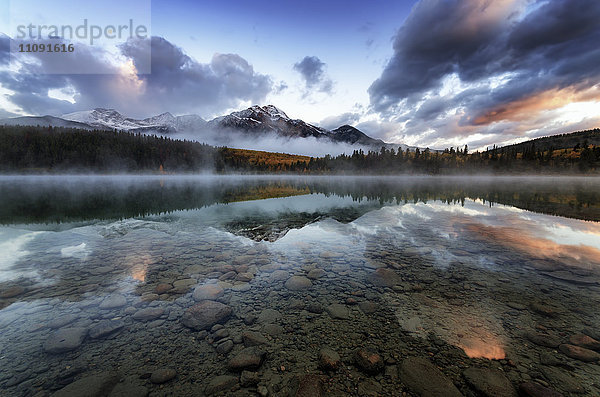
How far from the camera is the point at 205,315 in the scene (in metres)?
6.71

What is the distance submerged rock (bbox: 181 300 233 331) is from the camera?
6434mm

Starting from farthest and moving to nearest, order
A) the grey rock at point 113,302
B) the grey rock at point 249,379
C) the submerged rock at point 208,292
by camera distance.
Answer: the submerged rock at point 208,292 < the grey rock at point 113,302 < the grey rock at point 249,379

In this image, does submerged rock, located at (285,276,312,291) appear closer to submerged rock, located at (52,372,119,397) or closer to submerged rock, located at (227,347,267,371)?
submerged rock, located at (227,347,267,371)

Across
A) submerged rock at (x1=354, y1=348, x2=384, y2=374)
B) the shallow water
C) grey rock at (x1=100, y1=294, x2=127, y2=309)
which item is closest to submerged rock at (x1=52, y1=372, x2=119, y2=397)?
the shallow water

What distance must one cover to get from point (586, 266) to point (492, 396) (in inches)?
413

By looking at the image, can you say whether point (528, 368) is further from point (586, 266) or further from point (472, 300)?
point (586, 266)

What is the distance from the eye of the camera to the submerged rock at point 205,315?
643cm

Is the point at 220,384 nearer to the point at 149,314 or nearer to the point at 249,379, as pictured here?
the point at 249,379

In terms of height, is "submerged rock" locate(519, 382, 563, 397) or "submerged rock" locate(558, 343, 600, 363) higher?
"submerged rock" locate(558, 343, 600, 363)

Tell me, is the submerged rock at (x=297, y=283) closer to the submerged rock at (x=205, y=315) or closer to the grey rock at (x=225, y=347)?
the submerged rock at (x=205, y=315)

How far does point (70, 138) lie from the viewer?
7111 inches

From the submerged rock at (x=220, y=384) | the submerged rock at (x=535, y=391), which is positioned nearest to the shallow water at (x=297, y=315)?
the submerged rock at (x=220, y=384)

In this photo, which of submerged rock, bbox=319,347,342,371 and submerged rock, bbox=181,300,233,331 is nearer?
submerged rock, bbox=319,347,342,371

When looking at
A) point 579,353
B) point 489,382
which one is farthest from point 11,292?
point 579,353
